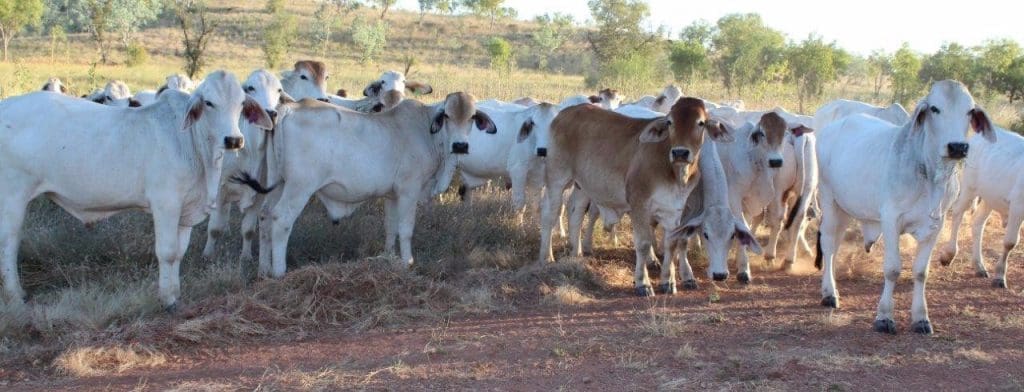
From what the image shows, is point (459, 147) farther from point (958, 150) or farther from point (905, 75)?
point (905, 75)

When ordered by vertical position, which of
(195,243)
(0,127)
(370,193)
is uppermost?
(0,127)

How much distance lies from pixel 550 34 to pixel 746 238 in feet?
164

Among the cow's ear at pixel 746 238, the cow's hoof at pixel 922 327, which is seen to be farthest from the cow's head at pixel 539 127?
the cow's hoof at pixel 922 327

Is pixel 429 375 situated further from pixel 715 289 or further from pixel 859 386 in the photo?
pixel 715 289

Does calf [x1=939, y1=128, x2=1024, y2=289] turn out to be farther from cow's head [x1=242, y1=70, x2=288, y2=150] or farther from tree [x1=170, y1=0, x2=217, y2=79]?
tree [x1=170, y1=0, x2=217, y2=79]

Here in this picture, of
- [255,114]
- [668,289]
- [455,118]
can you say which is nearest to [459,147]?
[455,118]

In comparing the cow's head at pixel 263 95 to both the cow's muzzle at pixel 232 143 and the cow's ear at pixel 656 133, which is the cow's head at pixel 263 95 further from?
the cow's ear at pixel 656 133

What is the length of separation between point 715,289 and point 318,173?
3889mm

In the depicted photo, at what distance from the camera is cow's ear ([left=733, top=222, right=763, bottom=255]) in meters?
7.82

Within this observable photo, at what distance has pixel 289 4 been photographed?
2702 inches

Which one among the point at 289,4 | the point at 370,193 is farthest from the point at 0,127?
the point at 289,4

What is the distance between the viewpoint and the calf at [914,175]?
6859 mm

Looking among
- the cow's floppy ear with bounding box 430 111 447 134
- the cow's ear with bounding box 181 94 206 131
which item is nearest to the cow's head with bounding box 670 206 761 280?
the cow's floppy ear with bounding box 430 111 447 134

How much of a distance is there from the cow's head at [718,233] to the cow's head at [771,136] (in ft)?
3.88
